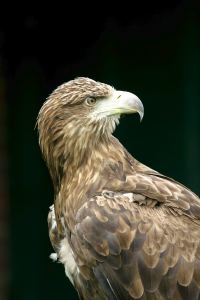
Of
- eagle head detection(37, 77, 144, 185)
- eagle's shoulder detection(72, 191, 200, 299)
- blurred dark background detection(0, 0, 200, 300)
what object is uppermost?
eagle head detection(37, 77, 144, 185)

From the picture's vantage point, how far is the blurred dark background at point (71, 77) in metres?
10.8

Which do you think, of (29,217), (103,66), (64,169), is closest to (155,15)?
(103,66)

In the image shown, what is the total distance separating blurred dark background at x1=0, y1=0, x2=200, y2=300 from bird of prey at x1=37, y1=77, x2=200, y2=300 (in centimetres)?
368

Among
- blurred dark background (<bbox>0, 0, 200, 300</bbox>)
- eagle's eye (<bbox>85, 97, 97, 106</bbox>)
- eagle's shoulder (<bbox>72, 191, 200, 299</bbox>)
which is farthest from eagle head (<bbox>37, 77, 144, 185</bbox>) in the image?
blurred dark background (<bbox>0, 0, 200, 300</bbox>)

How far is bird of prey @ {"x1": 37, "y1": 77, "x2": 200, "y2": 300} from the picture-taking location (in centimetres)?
658

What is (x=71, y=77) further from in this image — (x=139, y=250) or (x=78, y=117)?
(x=139, y=250)

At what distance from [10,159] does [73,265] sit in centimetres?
515

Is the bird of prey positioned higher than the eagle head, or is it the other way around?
the eagle head

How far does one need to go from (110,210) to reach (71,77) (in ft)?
16.8

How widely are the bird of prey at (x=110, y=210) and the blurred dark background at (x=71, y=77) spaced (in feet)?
12.1

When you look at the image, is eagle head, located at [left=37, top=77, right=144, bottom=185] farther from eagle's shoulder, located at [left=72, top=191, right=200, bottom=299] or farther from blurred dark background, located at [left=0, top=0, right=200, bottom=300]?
blurred dark background, located at [left=0, top=0, right=200, bottom=300]

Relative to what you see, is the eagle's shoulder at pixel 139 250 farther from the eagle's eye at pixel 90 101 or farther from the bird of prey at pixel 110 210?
the eagle's eye at pixel 90 101

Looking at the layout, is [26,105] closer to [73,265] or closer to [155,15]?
[155,15]

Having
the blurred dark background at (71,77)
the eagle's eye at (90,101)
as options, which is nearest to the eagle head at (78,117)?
the eagle's eye at (90,101)
